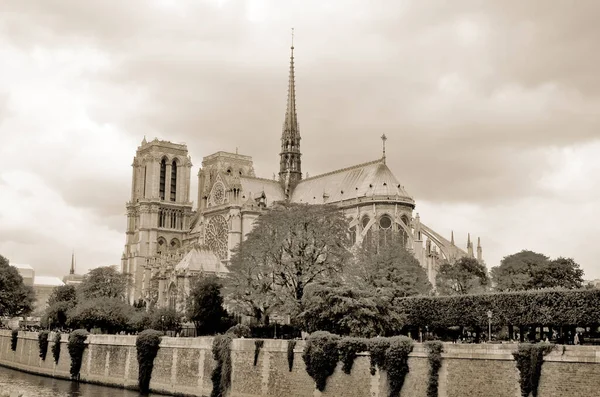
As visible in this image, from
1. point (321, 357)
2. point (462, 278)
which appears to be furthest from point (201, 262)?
point (321, 357)

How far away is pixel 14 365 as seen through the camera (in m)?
66.4

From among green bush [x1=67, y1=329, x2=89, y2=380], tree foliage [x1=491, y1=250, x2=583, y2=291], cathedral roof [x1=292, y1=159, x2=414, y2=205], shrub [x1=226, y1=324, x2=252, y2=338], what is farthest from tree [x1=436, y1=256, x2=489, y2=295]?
green bush [x1=67, y1=329, x2=89, y2=380]

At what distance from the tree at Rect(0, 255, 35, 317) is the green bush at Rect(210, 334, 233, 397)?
165 ft

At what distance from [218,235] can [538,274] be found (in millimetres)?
44249

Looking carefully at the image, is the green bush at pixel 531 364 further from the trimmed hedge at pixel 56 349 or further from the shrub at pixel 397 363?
the trimmed hedge at pixel 56 349

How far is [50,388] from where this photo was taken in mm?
49844

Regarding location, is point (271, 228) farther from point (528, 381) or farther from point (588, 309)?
point (528, 381)

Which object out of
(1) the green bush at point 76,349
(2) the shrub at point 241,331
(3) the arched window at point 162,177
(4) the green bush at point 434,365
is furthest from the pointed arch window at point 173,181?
(4) the green bush at point 434,365

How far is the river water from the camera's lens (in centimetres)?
4598

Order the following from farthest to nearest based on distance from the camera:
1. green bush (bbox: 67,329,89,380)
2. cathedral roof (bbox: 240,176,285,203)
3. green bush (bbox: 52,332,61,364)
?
cathedral roof (bbox: 240,176,285,203) < green bush (bbox: 52,332,61,364) < green bush (bbox: 67,329,89,380)

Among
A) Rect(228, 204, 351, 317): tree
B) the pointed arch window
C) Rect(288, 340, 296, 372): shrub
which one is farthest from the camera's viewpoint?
the pointed arch window

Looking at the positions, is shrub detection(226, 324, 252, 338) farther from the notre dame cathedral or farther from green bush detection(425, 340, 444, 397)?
the notre dame cathedral

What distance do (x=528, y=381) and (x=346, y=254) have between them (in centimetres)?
2471

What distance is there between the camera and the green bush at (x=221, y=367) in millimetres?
41656
